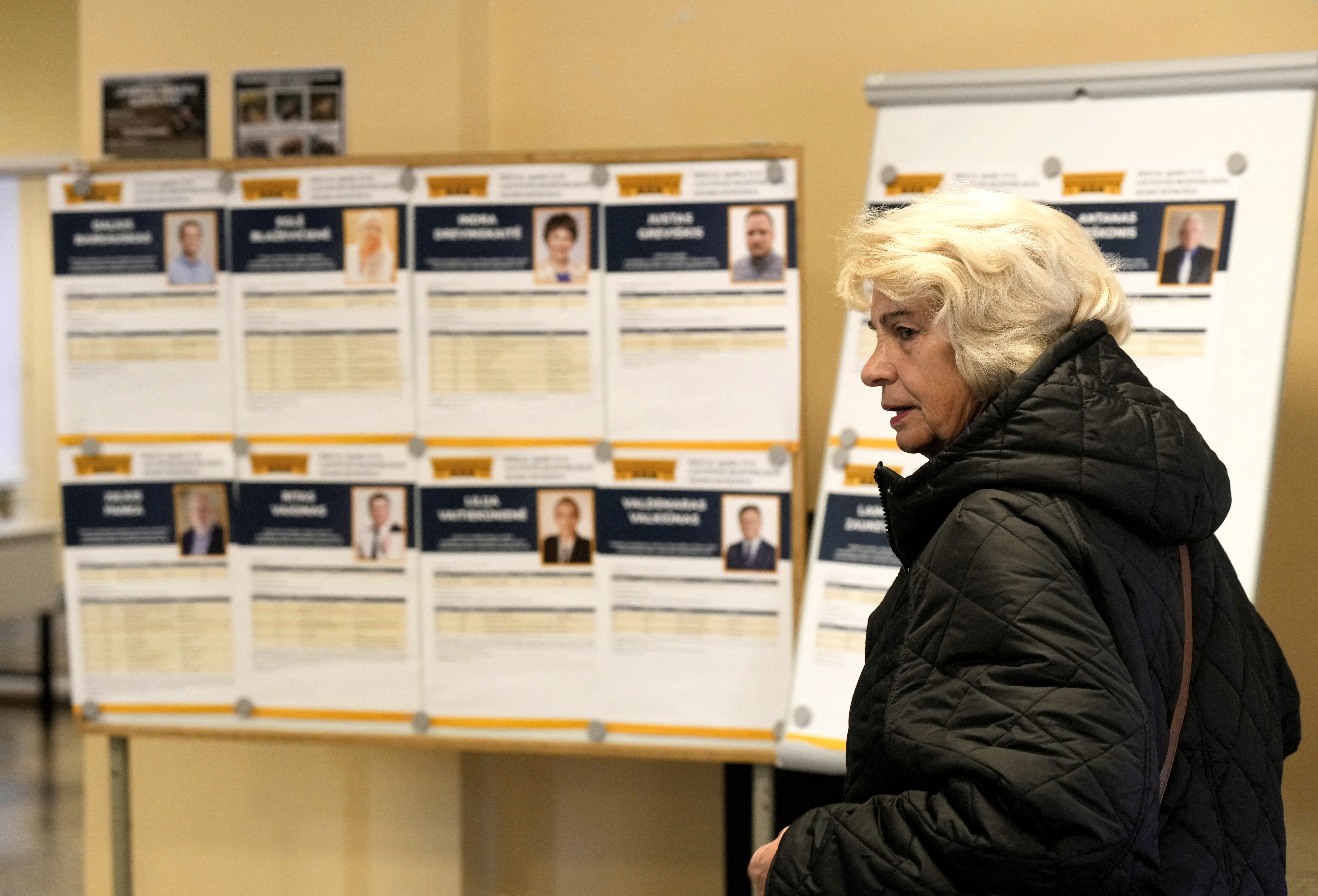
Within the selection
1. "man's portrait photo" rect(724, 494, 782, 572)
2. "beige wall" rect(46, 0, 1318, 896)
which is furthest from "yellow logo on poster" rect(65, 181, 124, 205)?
"man's portrait photo" rect(724, 494, 782, 572)

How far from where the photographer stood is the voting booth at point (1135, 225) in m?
2.01

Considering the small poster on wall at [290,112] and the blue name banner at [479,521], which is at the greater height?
the small poster on wall at [290,112]

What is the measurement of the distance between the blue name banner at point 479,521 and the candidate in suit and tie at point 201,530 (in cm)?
44

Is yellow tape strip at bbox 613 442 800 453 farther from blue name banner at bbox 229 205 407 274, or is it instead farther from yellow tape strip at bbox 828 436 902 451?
blue name banner at bbox 229 205 407 274

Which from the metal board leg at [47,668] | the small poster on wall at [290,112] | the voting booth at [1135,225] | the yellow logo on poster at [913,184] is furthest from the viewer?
the metal board leg at [47,668]

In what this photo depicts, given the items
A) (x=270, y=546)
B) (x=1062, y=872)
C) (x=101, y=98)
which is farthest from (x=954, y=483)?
(x=101, y=98)

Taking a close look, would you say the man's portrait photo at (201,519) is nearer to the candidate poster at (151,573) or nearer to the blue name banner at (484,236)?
the candidate poster at (151,573)

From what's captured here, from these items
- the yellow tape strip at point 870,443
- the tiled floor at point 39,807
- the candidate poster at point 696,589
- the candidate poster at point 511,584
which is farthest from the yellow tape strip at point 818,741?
the tiled floor at point 39,807

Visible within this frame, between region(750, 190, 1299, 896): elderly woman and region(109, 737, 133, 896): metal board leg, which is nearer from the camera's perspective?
region(750, 190, 1299, 896): elderly woman

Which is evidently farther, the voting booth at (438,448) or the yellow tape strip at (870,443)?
the voting booth at (438,448)

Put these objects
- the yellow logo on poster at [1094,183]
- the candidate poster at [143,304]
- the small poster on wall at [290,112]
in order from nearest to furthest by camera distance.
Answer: the yellow logo on poster at [1094,183], the candidate poster at [143,304], the small poster on wall at [290,112]

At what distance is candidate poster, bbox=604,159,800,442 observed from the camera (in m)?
2.27

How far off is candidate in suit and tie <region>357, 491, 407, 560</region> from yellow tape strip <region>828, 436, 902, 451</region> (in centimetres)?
88

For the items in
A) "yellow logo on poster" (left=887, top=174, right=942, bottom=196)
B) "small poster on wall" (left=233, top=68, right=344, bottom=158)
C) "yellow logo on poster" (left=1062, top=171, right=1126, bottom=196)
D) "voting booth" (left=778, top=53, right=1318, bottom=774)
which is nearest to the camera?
"voting booth" (left=778, top=53, right=1318, bottom=774)
